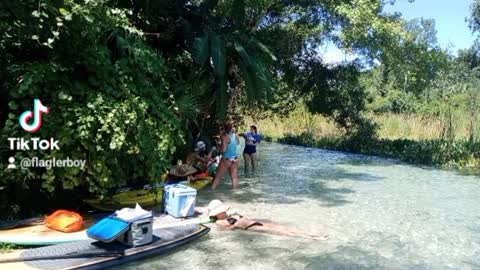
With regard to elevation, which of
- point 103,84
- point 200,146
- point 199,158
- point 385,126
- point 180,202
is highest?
point 103,84

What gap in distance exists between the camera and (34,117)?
7.08 meters

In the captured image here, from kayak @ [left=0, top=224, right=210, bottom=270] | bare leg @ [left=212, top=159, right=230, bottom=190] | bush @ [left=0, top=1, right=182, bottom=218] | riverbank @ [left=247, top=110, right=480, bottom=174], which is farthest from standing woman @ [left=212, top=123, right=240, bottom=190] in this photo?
riverbank @ [left=247, top=110, right=480, bottom=174]

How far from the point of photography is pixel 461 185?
13.1 m

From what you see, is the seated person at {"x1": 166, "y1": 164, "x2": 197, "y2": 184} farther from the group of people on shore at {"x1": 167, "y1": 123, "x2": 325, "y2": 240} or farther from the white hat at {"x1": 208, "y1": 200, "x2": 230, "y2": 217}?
the white hat at {"x1": 208, "y1": 200, "x2": 230, "y2": 217}

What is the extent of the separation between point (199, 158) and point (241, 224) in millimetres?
3721

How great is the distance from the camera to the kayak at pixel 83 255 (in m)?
5.61

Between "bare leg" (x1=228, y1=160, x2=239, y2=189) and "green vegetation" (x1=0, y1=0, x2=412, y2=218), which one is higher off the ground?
"green vegetation" (x1=0, y1=0, x2=412, y2=218)

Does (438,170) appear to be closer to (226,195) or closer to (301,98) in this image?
(301,98)

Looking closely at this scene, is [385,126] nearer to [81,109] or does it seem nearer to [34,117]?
[81,109]

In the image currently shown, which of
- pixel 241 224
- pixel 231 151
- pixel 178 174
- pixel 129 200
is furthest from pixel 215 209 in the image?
pixel 231 151

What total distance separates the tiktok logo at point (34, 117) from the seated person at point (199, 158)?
4434mm

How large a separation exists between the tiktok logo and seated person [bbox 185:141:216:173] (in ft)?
14.5

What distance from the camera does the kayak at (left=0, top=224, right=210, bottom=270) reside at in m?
5.61

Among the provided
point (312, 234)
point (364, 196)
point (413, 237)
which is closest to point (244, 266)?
point (312, 234)
